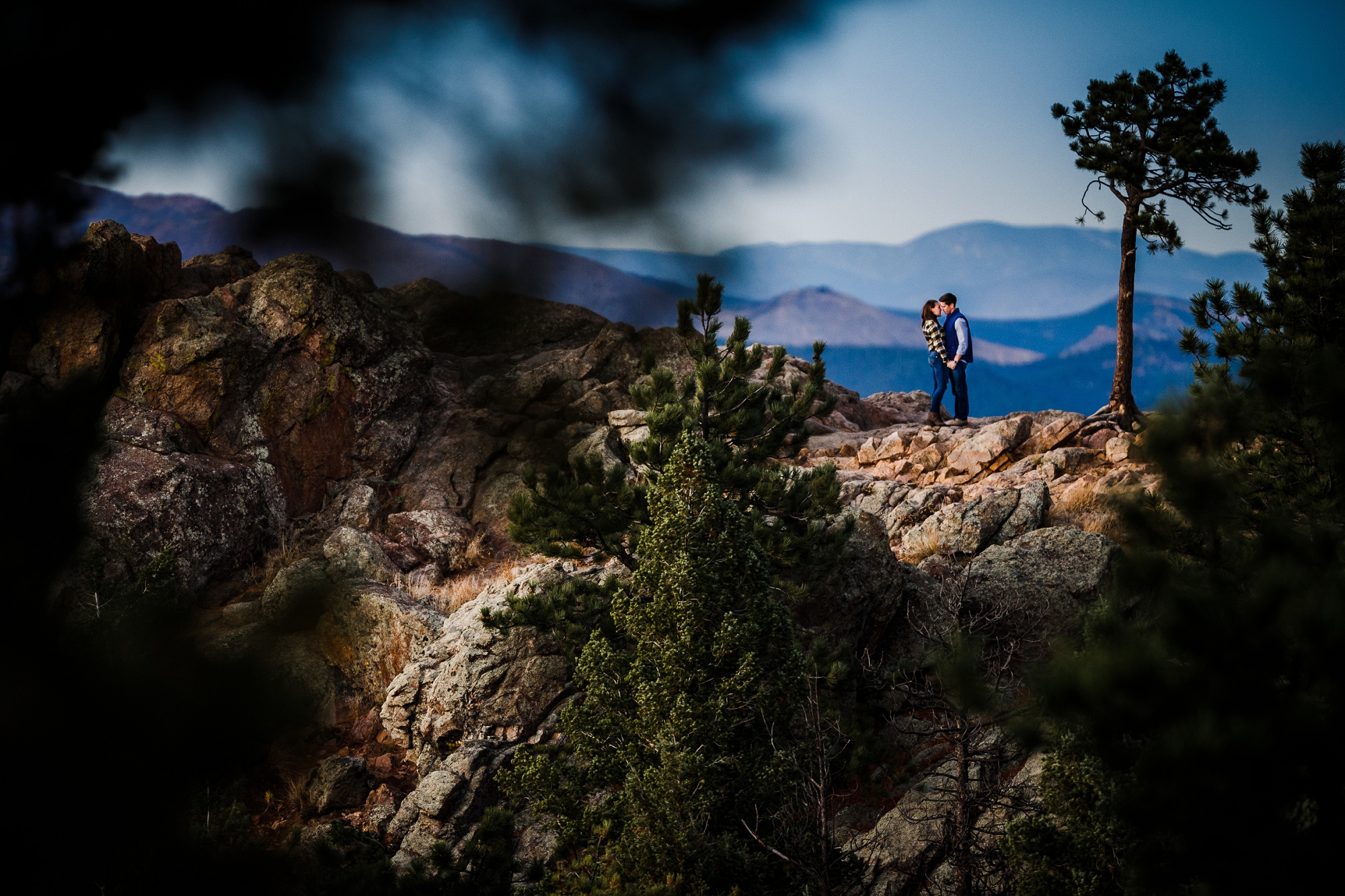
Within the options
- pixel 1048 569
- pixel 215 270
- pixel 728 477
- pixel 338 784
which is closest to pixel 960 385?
pixel 1048 569

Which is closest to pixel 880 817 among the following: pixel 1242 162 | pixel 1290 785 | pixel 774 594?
pixel 774 594

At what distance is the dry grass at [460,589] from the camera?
11.4m

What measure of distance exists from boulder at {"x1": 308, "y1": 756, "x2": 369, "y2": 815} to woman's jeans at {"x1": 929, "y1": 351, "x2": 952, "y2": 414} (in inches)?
506

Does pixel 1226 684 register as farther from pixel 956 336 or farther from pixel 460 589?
pixel 956 336

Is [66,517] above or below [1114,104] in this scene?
below

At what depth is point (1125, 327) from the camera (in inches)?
696

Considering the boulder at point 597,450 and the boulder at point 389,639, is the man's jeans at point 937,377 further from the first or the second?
the boulder at point 389,639

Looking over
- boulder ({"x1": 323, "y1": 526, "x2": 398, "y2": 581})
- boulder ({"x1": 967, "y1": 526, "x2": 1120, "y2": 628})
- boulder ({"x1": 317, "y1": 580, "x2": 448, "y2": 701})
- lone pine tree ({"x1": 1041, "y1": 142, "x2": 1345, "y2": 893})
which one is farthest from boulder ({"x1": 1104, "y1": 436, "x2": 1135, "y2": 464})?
lone pine tree ({"x1": 1041, "y1": 142, "x2": 1345, "y2": 893})

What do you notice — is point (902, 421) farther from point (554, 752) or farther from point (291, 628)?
point (291, 628)

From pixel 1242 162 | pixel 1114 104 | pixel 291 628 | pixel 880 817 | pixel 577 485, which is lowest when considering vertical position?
pixel 880 817

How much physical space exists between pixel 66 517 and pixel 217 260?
1.57ft

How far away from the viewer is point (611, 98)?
1.03m

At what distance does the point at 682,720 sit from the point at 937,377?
13399 millimetres

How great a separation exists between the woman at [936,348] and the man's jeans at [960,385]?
0.39 feet
